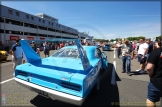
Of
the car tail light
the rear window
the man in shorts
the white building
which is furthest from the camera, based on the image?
the white building

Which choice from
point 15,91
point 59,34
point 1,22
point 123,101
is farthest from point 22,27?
point 123,101

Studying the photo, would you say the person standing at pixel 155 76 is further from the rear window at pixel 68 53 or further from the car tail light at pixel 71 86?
the rear window at pixel 68 53

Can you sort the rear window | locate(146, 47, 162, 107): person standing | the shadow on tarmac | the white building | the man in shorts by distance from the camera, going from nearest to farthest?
locate(146, 47, 162, 107): person standing < the shadow on tarmac < the rear window < the man in shorts < the white building

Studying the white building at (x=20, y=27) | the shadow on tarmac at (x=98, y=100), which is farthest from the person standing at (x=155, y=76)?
the white building at (x=20, y=27)

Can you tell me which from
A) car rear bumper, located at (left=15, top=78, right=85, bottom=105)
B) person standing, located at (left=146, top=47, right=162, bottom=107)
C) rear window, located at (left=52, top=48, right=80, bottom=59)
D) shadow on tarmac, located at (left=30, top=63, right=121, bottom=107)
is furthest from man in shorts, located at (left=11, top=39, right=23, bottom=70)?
person standing, located at (left=146, top=47, right=162, bottom=107)

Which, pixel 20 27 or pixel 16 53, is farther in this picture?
pixel 20 27

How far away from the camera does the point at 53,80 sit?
2254 mm

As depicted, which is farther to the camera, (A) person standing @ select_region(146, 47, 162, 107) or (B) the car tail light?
(B) the car tail light

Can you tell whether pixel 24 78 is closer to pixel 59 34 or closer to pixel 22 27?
pixel 22 27

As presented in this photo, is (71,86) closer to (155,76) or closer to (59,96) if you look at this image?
(59,96)

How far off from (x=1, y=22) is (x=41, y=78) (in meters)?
26.6

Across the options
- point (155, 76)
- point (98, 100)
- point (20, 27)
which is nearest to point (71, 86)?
point (98, 100)

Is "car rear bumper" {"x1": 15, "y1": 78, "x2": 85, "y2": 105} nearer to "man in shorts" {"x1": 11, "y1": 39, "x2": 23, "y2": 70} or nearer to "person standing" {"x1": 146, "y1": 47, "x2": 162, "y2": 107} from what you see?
"person standing" {"x1": 146, "y1": 47, "x2": 162, "y2": 107}

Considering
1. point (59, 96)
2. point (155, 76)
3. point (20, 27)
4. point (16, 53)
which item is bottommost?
point (59, 96)
